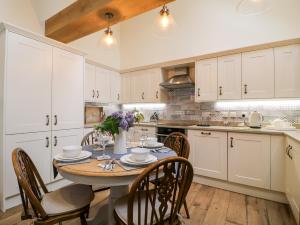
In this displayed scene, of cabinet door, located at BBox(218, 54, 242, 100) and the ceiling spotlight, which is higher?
the ceiling spotlight

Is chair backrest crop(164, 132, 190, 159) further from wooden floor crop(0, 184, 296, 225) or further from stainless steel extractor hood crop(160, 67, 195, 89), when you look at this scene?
stainless steel extractor hood crop(160, 67, 195, 89)

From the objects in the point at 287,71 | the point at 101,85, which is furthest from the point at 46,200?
the point at 287,71

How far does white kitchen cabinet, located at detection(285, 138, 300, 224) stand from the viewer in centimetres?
164

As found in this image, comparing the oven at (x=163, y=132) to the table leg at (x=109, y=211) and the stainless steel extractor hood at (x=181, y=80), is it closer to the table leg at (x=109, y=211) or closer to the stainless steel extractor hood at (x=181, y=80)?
the stainless steel extractor hood at (x=181, y=80)

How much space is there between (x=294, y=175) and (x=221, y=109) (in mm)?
1671

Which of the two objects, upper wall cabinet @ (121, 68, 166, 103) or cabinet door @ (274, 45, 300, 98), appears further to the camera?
upper wall cabinet @ (121, 68, 166, 103)

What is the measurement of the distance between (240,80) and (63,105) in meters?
2.89

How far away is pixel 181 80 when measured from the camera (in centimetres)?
344

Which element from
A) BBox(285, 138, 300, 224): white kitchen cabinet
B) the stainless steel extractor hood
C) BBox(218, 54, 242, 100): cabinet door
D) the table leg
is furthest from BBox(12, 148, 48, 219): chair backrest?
BBox(218, 54, 242, 100): cabinet door

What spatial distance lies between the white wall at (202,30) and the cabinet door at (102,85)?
2.73ft

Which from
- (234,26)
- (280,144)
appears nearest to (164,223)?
(280,144)

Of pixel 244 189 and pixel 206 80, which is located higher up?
pixel 206 80

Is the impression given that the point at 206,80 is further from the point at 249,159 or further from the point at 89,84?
the point at 89,84

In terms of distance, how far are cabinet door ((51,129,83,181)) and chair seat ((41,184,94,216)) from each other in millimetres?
1187
